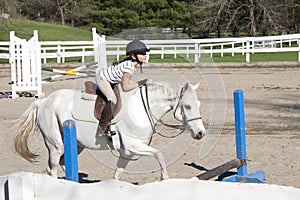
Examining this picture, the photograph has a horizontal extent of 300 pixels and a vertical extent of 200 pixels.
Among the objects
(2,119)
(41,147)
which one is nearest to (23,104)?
(2,119)

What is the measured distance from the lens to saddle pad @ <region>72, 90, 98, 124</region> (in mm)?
7453

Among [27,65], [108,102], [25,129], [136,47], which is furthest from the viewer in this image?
[27,65]

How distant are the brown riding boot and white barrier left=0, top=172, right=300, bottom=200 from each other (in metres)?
3.68

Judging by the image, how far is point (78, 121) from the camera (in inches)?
298

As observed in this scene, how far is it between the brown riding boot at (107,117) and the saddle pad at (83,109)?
13cm

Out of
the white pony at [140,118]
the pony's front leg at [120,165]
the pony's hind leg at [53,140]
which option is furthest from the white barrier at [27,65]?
the pony's front leg at [120,165]

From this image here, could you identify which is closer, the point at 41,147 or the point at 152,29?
the point at 152,29

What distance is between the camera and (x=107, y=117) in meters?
7.27

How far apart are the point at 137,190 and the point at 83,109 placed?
4.23 metres

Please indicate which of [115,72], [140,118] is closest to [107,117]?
[140,118]

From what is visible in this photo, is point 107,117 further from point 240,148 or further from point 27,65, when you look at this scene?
point 27,65

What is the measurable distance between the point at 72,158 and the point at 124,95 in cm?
253

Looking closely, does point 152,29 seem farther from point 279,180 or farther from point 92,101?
point 279,180

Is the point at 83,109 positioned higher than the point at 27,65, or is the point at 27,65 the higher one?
the point at 27,65
